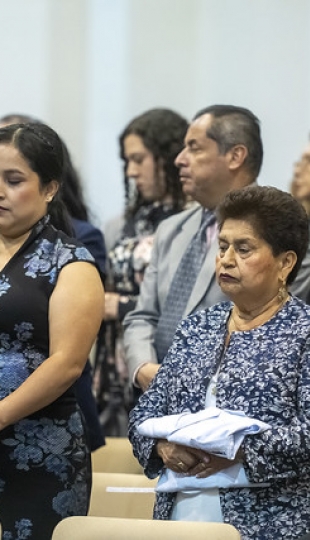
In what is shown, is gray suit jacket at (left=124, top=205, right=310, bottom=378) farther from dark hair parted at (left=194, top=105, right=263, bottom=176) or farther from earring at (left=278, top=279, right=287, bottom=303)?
earring at (left=278, top=279, right=287, bottom=303)

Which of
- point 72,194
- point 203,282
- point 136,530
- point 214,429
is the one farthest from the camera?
point 72,194

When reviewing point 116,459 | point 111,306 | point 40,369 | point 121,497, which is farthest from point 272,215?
point 111,306

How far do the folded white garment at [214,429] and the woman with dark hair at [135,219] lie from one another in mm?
1744

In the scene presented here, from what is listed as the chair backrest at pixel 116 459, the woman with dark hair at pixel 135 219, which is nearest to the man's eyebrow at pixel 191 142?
the woman with dark hair at pixel 135 219

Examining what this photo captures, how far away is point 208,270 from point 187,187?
10.9 inches

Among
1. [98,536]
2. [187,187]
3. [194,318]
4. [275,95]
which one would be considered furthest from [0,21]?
[98,536]

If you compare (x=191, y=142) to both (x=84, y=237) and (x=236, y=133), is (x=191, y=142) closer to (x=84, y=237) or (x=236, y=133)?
(x=236, y=133)

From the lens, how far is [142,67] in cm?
609

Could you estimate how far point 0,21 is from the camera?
244 inches

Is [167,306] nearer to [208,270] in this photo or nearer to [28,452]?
[208,270]

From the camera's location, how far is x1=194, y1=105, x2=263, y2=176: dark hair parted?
4.04 m

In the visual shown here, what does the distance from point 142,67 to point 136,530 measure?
3.61m

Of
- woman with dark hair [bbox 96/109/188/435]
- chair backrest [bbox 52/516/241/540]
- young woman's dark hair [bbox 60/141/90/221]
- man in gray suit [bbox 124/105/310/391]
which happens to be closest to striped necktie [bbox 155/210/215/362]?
man in gray suit [bbox 124/105/310/391]

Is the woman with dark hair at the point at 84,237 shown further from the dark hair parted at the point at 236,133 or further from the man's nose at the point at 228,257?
the man's nose at the point at 228,257
